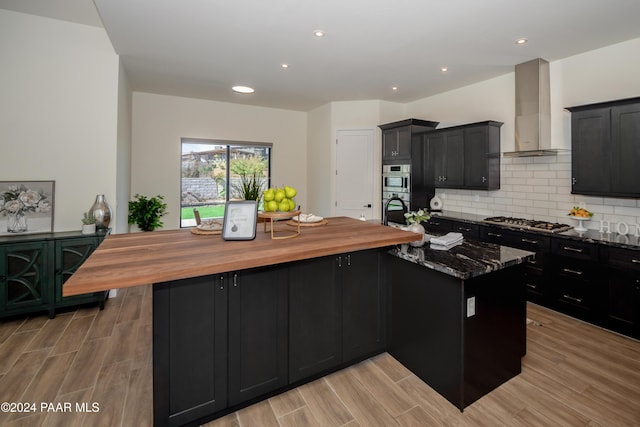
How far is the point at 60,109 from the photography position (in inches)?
131

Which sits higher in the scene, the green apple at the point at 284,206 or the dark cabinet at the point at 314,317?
the green apple at the point at 284,206

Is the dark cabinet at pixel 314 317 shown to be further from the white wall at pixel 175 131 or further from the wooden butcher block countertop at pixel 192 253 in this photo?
the white wall at pixel 175 131

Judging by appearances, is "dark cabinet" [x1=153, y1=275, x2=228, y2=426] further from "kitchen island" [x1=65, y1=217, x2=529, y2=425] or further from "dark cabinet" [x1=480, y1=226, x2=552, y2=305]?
"dark cabinet" [x1=480, y1=226, x2=552, y2=305]

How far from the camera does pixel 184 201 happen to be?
5.54 metres

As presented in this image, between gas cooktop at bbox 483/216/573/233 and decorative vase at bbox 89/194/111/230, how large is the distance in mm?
4676

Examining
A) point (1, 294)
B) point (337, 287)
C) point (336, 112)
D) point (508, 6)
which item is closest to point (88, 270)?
point (337, 287)

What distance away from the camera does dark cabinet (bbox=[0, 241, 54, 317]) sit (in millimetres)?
2936

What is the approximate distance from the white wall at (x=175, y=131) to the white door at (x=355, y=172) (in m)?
1.40

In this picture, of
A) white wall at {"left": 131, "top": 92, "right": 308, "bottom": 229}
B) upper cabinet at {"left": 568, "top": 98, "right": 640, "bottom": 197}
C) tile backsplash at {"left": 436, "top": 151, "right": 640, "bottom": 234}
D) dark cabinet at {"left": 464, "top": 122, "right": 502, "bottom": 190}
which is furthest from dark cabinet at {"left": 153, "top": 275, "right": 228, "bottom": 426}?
white wall at {"left": 131, "top": 92, "right": 308, "bottom": 229}

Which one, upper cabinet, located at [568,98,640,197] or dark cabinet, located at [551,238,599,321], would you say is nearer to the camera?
upper cabinet, located at [568,98,640,197]

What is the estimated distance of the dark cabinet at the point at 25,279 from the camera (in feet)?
9.63

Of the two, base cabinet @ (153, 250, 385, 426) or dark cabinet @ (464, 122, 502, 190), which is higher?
dark cabinet @ (464, 122, 502, 190)

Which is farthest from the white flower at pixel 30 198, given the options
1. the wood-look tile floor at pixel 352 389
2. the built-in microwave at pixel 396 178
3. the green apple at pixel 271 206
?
the built-in microwave at pixel 396 178

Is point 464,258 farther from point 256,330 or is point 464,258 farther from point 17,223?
point 17,223
